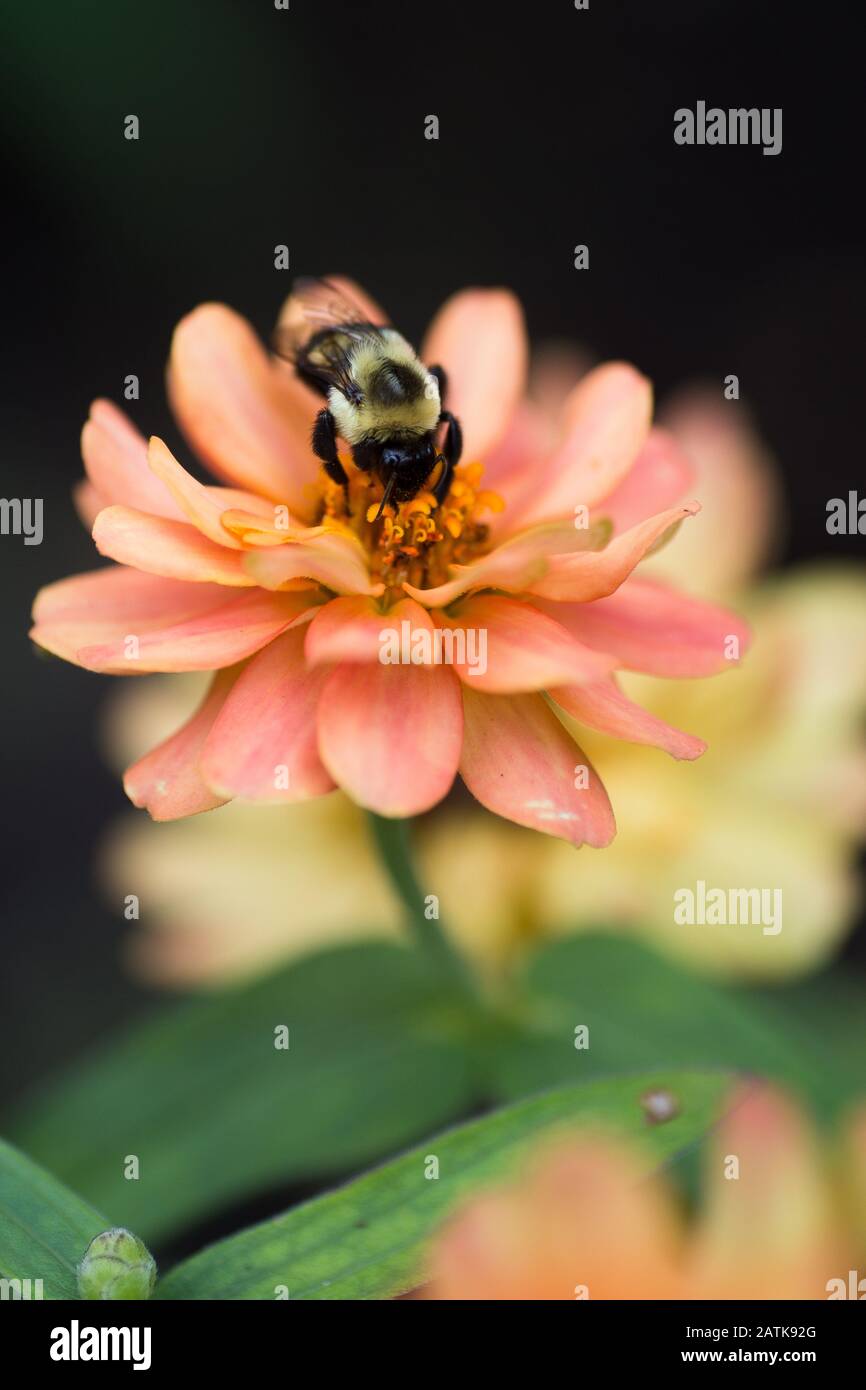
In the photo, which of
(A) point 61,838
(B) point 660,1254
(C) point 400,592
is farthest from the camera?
(A) point 61,838

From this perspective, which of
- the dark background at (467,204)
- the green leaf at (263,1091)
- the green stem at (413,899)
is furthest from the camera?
the dark background at (467,204)

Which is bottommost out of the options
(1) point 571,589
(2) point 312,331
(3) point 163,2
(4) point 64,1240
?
(4) point 64,1240

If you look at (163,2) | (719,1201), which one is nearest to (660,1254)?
(719,1201)

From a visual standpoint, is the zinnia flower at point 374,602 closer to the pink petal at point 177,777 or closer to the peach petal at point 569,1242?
the pink petal at point 177,777

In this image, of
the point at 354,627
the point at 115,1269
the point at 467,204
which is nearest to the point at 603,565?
the point at 354,627

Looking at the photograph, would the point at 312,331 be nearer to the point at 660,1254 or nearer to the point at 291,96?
the point at 660,1254

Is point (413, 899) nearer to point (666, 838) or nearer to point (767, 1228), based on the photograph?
point (666, 838)

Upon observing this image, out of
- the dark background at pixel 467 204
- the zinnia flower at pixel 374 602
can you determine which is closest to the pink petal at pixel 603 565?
the zinnia flower at pixel 374 602
